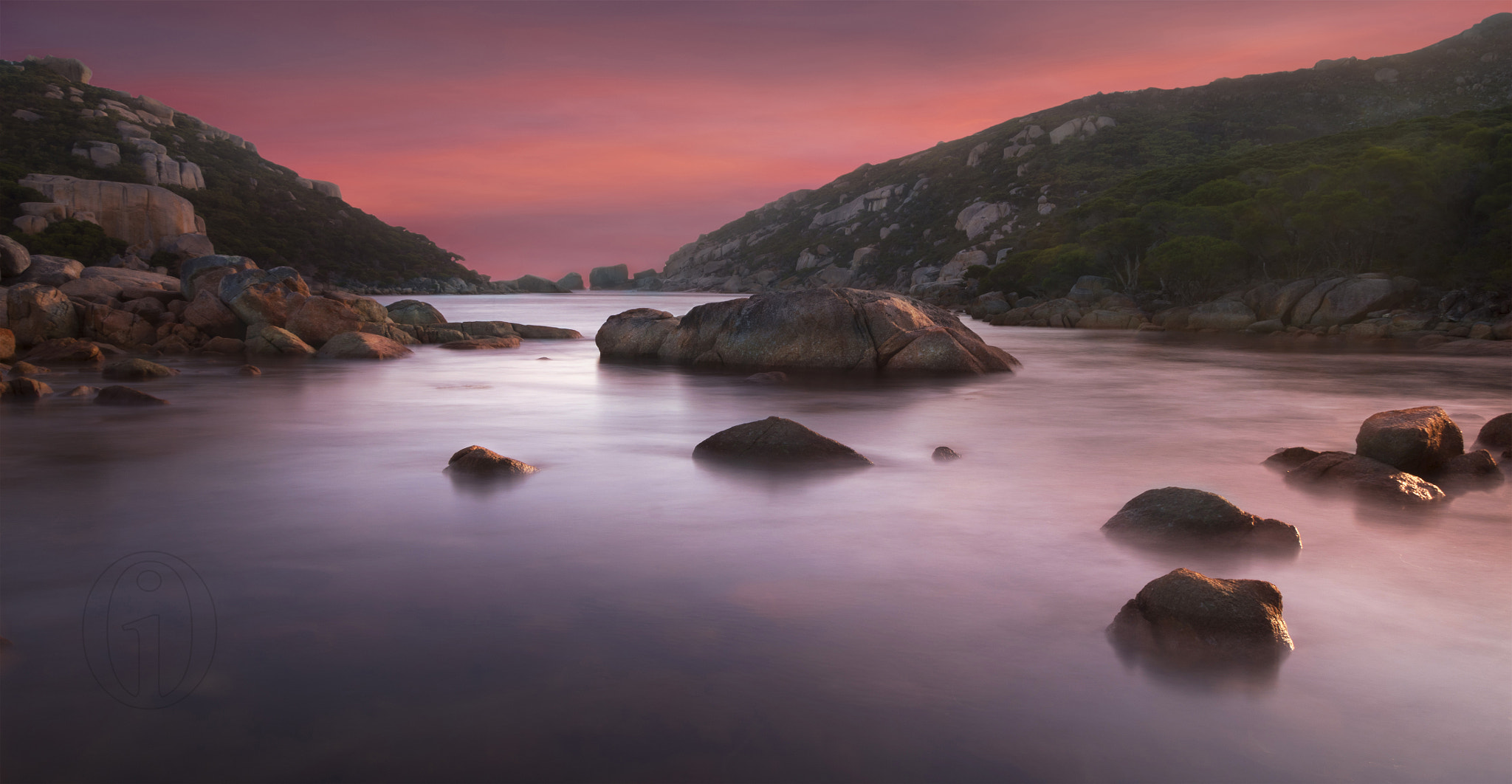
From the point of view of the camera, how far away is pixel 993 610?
509 centimetres

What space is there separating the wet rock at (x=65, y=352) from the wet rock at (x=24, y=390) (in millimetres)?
6409

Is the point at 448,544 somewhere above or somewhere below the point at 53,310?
below

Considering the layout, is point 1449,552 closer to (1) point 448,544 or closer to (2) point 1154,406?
(1) point 448,544

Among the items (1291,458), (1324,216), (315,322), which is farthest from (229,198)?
(1291,458)

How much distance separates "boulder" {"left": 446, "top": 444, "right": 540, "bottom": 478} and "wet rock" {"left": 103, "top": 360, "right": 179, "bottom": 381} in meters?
12.1

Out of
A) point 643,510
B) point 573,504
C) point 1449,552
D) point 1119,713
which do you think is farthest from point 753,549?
point 1449,552

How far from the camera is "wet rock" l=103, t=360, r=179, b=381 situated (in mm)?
17234

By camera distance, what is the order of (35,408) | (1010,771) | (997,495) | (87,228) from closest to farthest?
(1010,771), (997,495), (35,408), (87,228)

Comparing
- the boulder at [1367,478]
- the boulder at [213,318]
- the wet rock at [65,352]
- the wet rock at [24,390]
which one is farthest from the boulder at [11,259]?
the boulder at [1367,478]

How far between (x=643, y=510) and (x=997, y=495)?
3358mm

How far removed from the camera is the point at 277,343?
77.4 ft

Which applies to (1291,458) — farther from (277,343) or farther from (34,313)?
(34,313)

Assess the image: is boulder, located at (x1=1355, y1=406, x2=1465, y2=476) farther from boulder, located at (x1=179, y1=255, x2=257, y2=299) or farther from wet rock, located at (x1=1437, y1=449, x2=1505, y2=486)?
boulder, located at (x1=179, y1=255, x2=257, y2=299)

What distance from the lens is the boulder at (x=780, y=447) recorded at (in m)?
9.34
